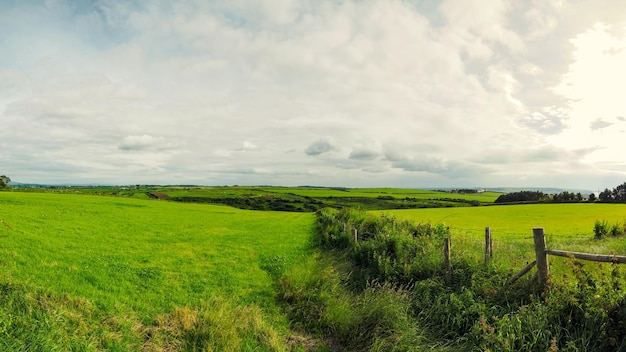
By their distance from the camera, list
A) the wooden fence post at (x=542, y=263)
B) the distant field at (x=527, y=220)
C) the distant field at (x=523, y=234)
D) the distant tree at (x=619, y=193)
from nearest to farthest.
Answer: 1. the wooden fence post at (x=542, y=263)
2. the distant field at (x=523, y=234)
3. the distant field at (x=527, y=220)
4. the distant tree at (x=619, y=193)

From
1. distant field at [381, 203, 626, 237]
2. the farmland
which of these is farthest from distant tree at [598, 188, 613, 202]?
the farmland

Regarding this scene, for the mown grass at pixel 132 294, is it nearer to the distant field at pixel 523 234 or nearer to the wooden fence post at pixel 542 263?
the wooden fence post at pixel 542 263

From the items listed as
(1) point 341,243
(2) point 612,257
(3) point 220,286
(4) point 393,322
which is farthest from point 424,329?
(1) point 341,243

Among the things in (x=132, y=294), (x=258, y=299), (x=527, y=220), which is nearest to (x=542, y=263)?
(x=258, y=299)

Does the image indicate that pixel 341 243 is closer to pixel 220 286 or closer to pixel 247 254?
pixel 247 254

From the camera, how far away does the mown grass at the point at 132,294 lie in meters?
7.15

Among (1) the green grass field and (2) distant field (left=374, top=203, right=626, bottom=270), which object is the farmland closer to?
(1) the green grass field

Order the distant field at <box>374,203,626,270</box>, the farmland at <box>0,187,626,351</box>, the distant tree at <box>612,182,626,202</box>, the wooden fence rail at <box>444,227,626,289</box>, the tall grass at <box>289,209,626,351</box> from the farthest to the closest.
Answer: the distant tree at <box>612,182,626,202</box> < the distant field at <box>374,203,626,270</box> < the farmland at <box>0,187,626,351</box> < the wooden fence rail at <box>444,227,626,289</box> < the tall grass at <box>289,209,626,351</box>

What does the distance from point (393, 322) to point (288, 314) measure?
3.50 m

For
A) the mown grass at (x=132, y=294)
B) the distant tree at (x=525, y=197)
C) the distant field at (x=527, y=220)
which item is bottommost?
the distant field at (x=527, y=220)

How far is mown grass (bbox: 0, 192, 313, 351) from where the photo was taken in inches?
282

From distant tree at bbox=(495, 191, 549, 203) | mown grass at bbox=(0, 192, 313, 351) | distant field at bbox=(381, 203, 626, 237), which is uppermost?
distant tree at bbox=(495, 191, 549, 203)

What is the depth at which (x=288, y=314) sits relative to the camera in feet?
33.9

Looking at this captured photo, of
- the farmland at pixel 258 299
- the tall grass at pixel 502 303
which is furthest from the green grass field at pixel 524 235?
the tall grass at pixel 502 303
